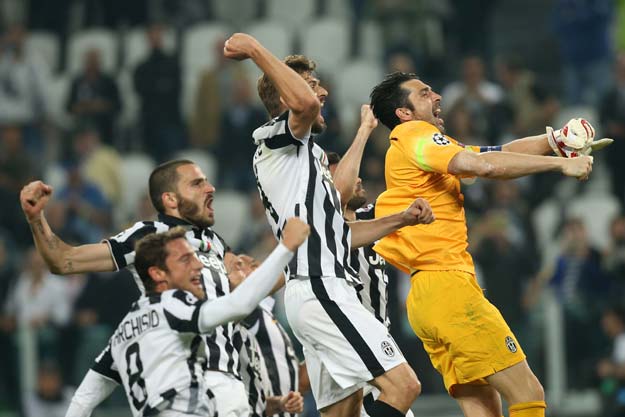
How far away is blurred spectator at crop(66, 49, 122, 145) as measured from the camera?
16766 mm

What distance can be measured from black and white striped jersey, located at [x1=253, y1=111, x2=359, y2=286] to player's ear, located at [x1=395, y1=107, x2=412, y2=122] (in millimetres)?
679

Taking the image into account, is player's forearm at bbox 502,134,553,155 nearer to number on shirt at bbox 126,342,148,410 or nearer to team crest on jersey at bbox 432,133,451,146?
team crest on jersey at bbox 432,133,451,146

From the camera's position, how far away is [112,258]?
23.5 ft

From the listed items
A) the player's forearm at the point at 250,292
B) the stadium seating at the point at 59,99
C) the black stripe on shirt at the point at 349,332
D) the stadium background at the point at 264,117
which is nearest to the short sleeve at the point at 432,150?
the black stripe on shirt at the point at 349,332

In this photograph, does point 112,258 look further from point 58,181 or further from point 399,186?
point 58,181

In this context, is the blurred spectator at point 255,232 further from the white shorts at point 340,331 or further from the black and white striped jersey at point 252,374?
the white shorts at point 340,331

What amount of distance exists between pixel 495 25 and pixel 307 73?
1081cm

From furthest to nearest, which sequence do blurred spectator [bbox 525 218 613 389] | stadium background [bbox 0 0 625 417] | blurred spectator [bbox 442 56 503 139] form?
1. blurred spectator [bbox 442 56 503 139]
2. stadium background [bbox 0 0 625 417]
3. blurred spectator [bbox 525 218 613 389]

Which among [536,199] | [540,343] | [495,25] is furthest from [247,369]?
[495,25]

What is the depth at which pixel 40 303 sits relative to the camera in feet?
46.3

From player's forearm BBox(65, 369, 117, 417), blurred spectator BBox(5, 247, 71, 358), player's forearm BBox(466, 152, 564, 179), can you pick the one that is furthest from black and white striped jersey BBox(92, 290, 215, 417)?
blurred spectator BBox(5, 247, 71, 358)

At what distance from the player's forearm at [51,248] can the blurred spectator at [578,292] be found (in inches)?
277

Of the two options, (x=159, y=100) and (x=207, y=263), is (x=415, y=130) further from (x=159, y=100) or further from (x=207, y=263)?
(x=159, y=100)

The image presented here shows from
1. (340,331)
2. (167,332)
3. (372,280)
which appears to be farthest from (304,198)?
(372,280)
